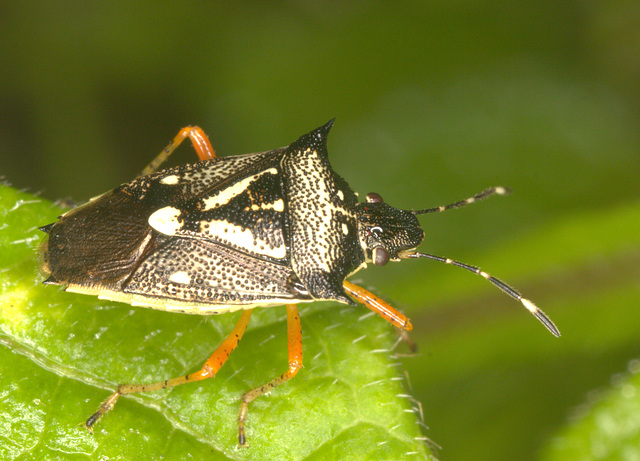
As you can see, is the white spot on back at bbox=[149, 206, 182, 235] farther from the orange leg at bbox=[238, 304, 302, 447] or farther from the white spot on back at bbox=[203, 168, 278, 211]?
the orange leg at bbox=[238, 304, 302, 447]

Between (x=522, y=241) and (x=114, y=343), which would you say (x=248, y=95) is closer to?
(x=522, y=241)

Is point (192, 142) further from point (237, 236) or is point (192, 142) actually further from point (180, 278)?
point (180, 278)

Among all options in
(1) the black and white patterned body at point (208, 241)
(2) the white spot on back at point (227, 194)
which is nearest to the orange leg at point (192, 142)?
(1) the black and white patterned body at point (208, 241)


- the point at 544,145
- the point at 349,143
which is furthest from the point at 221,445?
the point at 544,145

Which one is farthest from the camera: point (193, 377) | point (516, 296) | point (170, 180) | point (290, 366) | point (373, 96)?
point (373, 96)

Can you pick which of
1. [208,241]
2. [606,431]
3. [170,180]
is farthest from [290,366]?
[606,431]

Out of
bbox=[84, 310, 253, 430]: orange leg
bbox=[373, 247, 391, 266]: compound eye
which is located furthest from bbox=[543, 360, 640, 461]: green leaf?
bbox=[84, 310, 253, 430]: orange leg

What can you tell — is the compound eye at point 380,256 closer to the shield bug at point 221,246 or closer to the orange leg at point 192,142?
the shield bug at point 221,246
